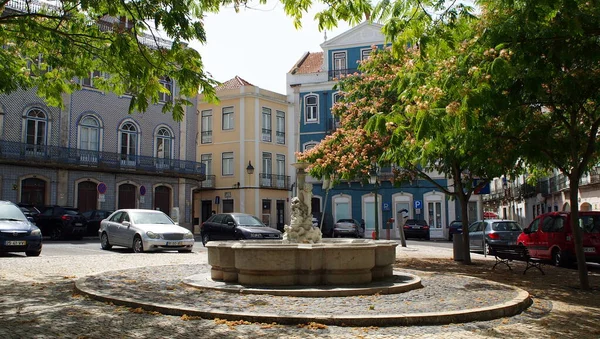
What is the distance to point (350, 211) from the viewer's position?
4188cm

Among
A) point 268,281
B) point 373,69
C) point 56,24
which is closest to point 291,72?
point 373,69

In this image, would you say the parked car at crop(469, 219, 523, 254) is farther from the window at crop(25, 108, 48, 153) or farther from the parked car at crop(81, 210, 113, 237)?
the window at crop(25, 108, 48, 153)

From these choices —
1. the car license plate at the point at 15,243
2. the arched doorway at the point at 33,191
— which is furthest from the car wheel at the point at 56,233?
the car license plate at the point at 15,243

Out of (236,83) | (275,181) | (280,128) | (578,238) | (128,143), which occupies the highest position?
(236,83)

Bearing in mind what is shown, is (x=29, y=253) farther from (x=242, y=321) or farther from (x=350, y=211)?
(x=350, y=211)

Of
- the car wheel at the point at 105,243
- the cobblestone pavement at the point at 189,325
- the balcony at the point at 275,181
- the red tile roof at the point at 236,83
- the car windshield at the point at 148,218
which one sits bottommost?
the cobblestone pavement at the point at 189,325

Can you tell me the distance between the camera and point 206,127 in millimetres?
44844

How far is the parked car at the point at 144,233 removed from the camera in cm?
1792

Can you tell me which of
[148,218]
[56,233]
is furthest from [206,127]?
[148,218]

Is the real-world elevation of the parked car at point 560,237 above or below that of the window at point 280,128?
below

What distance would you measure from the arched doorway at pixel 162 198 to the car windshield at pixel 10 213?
19.4 meters

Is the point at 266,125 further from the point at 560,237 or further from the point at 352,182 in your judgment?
the point at 560,237

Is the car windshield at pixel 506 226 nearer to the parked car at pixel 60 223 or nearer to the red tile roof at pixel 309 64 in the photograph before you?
the parked car at pixel 60 223

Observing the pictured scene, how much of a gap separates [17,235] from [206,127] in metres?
29.7
